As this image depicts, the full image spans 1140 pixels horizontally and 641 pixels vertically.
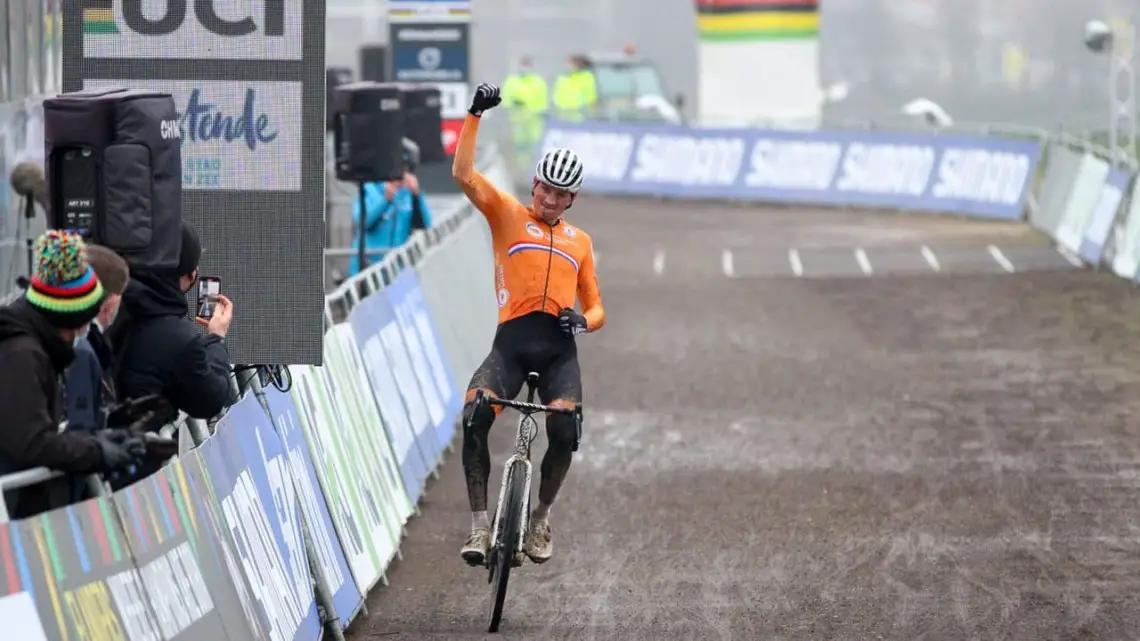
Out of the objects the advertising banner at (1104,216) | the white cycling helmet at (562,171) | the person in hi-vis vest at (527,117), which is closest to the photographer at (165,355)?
the white cycling helmet at (562,171)

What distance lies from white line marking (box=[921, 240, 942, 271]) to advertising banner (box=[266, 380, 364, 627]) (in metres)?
18.6

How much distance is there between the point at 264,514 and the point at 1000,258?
21.1m

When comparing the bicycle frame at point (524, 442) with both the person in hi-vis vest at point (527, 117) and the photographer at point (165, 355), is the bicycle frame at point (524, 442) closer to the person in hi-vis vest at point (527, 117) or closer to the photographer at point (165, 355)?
the photographer at point (165, 355)

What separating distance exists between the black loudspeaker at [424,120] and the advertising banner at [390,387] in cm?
722

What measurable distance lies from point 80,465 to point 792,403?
11.4 metres

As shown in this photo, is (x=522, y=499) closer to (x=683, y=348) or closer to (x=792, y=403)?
(x=792, y=403)

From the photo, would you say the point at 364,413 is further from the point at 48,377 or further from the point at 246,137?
the point at 48,377

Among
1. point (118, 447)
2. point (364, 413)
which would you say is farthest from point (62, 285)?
point (364, 413)

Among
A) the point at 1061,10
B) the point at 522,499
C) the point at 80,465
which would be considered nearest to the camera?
the point at 80,465

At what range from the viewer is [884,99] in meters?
60.0

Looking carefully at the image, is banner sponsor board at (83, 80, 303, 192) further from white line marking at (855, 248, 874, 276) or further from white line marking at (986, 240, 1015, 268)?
white line marking at (986, 240, 1015, 268)

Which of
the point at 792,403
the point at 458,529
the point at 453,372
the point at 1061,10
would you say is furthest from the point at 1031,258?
the point at 1061,10

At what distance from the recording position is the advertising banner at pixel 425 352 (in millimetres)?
Result: 14195

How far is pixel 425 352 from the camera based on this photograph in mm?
14898
